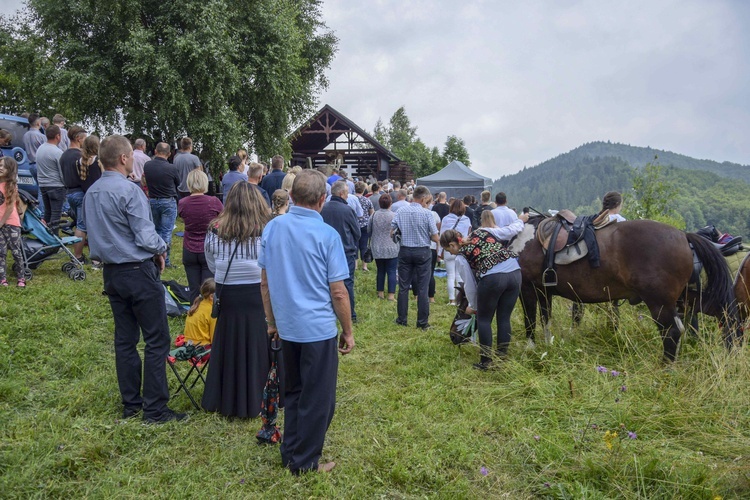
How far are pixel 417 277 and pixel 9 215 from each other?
5437 millimetres

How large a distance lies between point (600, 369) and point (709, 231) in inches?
135

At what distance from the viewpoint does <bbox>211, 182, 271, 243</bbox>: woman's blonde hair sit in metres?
3.84

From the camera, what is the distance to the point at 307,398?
3055 mm

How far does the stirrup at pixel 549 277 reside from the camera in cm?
562

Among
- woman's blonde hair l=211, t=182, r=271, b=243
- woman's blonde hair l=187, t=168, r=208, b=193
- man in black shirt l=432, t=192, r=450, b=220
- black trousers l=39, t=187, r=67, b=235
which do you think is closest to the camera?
woman's blonde hair l=211, t=182, r=271, b=243

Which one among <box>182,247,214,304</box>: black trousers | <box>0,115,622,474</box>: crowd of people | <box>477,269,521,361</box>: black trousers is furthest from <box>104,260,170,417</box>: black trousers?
<box>477,269,521,361</box>: black trousers

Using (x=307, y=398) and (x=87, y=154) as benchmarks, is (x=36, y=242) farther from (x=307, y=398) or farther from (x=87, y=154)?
→ (x=307, y=398)

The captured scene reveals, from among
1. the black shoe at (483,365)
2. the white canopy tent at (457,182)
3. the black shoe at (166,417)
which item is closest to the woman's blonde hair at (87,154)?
the black shoe at (166,417)

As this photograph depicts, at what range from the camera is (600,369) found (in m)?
4.08

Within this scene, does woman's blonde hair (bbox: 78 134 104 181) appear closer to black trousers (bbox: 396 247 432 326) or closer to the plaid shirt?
the plaid shirt

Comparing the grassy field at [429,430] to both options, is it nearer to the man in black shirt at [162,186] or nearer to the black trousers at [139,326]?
the black trousers at [139,326]

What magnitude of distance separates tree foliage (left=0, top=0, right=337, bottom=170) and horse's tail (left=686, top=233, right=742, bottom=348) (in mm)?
14975

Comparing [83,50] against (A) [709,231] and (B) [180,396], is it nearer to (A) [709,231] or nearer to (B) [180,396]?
(B) [180,396]

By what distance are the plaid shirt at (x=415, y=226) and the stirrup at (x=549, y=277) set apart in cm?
178
